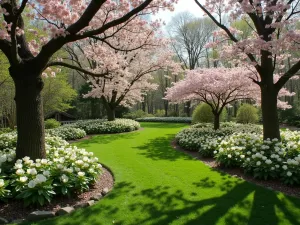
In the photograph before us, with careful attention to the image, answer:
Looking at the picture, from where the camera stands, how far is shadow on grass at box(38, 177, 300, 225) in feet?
13.6

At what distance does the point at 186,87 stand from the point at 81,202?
316 inches

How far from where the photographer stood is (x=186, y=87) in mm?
11797

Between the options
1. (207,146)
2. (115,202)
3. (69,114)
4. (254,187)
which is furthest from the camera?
(69,114)

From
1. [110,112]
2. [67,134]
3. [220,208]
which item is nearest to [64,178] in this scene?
[220,208]

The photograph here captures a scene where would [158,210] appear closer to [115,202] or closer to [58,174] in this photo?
[115,202]

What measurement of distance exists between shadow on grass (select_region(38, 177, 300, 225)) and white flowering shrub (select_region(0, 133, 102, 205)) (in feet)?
1.92

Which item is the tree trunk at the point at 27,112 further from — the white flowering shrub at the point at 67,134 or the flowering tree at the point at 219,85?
the white flowering shrub at the point at 67,134

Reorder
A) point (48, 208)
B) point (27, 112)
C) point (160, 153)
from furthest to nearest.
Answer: point (160, 153) → point (27, 112) → point (48, 208)

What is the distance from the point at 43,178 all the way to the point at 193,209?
2684 mm

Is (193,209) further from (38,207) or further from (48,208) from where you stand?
(38,207)

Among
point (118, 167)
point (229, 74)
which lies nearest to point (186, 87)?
point (229, 74)

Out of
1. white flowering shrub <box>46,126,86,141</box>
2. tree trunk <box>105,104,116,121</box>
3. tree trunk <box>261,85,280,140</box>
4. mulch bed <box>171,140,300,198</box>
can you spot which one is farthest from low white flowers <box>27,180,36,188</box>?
tree trunk <box>105,104,116,121</box>

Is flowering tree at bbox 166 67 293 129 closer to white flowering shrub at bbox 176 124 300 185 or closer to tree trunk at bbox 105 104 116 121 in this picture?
white flowering shrub at bbox 176 124 300 185

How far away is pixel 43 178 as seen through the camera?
14.7 feet
